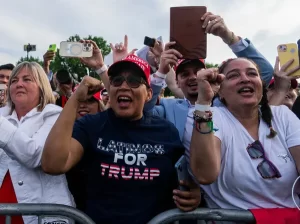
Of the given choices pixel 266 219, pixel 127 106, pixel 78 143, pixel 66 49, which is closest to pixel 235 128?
pixel 266 219

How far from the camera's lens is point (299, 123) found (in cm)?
232

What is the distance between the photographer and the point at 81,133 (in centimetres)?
214

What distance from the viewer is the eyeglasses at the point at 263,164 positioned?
210 cm

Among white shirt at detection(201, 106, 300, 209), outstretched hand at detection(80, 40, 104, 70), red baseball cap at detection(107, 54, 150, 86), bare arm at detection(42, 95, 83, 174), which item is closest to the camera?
bare arm at detection(42, 95, 83, 174)

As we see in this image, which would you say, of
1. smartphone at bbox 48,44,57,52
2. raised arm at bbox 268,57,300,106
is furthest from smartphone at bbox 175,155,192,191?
smartphone at bbox 48,44,57,52

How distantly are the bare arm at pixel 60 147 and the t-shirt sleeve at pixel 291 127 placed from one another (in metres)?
1.41

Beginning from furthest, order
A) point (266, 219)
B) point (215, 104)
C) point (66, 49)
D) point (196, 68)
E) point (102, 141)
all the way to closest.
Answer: point (196, 68) → point (215, 104) → point (66, 49) → point (102, 141) → point (266, 219)

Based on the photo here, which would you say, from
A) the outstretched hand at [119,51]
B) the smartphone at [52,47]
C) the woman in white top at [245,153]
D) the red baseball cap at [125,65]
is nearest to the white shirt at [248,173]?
the woman in white top at [245,153]

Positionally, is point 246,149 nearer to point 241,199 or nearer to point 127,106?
point 241,199

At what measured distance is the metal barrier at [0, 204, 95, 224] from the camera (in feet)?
6.53

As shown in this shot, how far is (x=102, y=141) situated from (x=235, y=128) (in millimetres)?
896

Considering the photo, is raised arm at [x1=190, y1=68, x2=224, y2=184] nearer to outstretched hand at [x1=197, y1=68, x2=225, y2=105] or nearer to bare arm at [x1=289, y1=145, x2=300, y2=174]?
outstretched hand at [x1=197, y1=68, x2=225, y2=105]

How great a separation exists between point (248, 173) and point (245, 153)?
0.43 ft

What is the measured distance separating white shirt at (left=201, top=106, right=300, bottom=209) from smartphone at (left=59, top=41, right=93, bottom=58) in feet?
3.74
